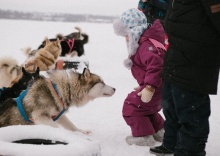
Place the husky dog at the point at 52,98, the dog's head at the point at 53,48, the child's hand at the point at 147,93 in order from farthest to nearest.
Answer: the dog's head at the point at 53,48 < the husky dog at the point at 52,98 < the child's hand at the point at 147,93

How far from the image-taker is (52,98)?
2523 millimetres

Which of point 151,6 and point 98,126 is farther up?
point 151,6

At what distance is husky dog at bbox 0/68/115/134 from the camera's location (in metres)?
2.40

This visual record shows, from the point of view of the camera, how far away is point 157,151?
2256mm

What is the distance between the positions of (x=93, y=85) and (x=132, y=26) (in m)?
0.72

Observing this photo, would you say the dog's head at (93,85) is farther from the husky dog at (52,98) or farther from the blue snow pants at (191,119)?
the blue snow pants at (191,119)

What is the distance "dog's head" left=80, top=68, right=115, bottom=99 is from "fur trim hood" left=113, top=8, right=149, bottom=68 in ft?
1.39

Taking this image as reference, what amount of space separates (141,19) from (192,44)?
867mm

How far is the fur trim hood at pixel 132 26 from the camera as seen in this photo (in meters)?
2.52

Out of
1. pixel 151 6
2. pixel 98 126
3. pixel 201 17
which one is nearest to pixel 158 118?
pixel 98 126

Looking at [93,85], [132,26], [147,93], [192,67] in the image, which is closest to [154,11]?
[132,26]

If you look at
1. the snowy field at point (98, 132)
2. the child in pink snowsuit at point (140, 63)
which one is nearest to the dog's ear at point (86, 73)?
the child in pink snowsuit at point (140, 63)

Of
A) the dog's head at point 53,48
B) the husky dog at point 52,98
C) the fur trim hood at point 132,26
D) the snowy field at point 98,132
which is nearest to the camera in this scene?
the snowy field at point 98,132

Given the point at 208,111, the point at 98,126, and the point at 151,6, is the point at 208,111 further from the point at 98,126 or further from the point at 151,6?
the point at 151,6
